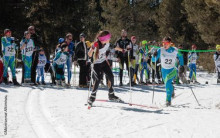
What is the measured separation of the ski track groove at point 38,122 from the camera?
492cm

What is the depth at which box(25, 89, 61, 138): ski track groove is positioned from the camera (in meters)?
4.92

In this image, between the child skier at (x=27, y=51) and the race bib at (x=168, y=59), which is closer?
the race bib at (x=168, y=59)

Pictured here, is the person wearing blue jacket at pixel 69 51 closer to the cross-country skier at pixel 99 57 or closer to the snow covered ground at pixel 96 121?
the snow covered ground at pixel 96 121

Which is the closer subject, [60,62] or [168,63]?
[168,63]

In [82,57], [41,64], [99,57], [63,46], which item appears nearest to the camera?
[99,57]

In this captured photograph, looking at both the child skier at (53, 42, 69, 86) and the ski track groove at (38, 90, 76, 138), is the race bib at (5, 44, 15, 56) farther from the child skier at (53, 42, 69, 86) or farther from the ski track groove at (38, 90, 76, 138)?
the ski track groove at (38, 90, 76, 138)

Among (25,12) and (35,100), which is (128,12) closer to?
(25,12)

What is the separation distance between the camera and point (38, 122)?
574cm

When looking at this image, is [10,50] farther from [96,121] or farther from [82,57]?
[96,121]

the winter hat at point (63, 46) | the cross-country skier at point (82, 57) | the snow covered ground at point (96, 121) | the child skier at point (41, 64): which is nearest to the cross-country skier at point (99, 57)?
the snow covered ground at point (96, 121)

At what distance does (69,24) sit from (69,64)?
41.9ft

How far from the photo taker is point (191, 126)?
5.32 metres

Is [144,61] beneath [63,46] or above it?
beneath

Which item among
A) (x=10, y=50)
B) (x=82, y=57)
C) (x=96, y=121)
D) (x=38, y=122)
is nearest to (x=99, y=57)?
(x=96, y=121)
